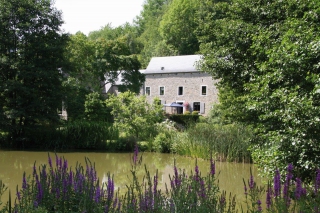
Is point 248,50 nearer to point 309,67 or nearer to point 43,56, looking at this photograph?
point 309,67

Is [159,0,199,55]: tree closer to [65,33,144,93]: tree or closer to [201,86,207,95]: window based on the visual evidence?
[201,86,207,95]: window

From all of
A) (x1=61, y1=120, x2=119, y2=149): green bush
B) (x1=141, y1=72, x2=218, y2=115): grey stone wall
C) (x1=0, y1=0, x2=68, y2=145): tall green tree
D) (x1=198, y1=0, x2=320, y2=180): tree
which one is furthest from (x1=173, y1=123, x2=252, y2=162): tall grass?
(x1=141, y1=72, x2=218, y2=115): grey stone wall

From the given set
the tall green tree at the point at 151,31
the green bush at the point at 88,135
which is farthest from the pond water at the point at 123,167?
the tall green tree at the point at 151,31

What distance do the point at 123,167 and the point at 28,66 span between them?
7927 millimetres

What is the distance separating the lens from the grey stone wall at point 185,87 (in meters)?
33.4

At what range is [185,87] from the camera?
115 feet

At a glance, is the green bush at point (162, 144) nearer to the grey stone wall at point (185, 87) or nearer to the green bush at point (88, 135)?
the green bush at point (88, 135)

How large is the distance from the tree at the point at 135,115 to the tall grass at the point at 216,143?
80.9 inches

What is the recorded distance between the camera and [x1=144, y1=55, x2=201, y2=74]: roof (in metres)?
34.8

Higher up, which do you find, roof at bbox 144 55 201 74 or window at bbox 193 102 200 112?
roof at bbox 144 55 201 74

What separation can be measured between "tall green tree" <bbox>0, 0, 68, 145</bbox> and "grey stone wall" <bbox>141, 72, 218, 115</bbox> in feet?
63.0

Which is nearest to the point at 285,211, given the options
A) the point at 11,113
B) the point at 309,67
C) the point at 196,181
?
the point at 196,181

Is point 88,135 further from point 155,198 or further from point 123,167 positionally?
point 155,198

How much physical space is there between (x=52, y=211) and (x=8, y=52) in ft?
50.1
